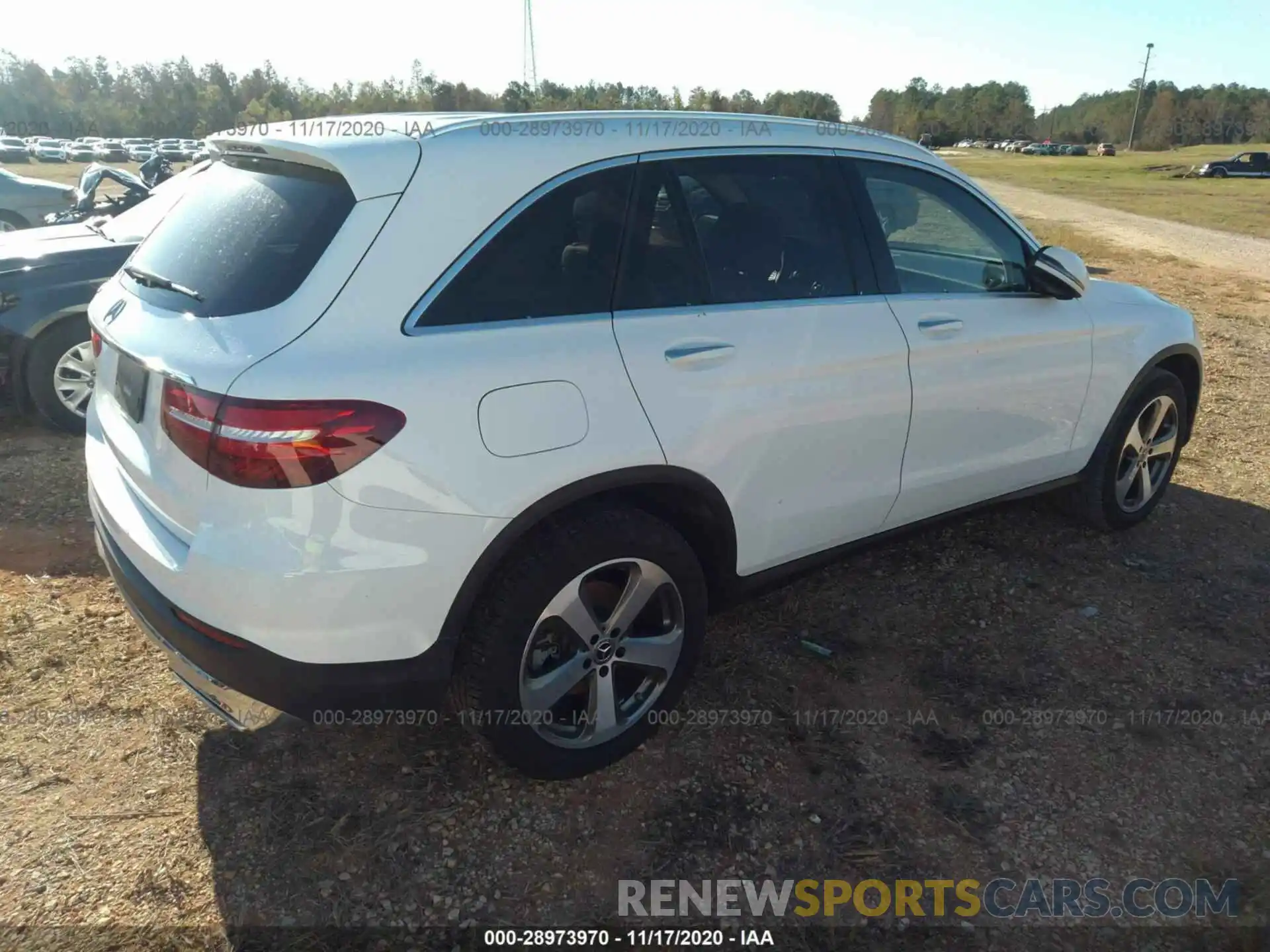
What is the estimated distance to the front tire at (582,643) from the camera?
94.2 inches

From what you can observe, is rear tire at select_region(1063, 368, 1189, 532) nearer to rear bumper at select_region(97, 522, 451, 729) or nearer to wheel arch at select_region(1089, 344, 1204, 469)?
wheel arch at select_region(1089, 344, 1204, 469)

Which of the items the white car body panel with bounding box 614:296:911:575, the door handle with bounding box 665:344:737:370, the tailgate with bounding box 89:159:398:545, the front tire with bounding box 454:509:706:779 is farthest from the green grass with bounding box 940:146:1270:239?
the tailgate with bounding box 89:159:398:545

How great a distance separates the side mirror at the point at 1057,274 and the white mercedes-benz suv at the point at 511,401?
395mm

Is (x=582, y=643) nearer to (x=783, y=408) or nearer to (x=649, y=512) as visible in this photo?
(x=649, y=512)

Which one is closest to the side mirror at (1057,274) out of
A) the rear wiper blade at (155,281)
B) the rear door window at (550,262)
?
the rear door window at (550,262)

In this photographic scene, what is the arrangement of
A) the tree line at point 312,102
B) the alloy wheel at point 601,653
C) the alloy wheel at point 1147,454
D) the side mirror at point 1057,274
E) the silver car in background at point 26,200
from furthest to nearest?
the tree line at point 312,102 < the silver car in background at point 26,200 < the alloy wheel at point 1147,454 < the side mirror at point 1057,274 < the alloy wheel at point 601,653

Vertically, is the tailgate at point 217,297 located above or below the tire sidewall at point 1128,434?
above

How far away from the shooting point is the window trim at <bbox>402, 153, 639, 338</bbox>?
7.29 ft

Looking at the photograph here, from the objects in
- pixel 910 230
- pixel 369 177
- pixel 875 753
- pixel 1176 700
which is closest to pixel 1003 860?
pixel 875 753

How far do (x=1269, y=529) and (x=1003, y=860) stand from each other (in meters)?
3.14

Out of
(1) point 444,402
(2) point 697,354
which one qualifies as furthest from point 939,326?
(1) point 444,402

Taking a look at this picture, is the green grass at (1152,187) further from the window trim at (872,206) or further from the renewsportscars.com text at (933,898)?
the renewsportscars.com text at (933,898)

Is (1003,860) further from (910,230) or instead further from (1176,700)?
(910,230)

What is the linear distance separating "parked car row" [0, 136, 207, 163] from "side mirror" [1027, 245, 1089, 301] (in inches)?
1643
